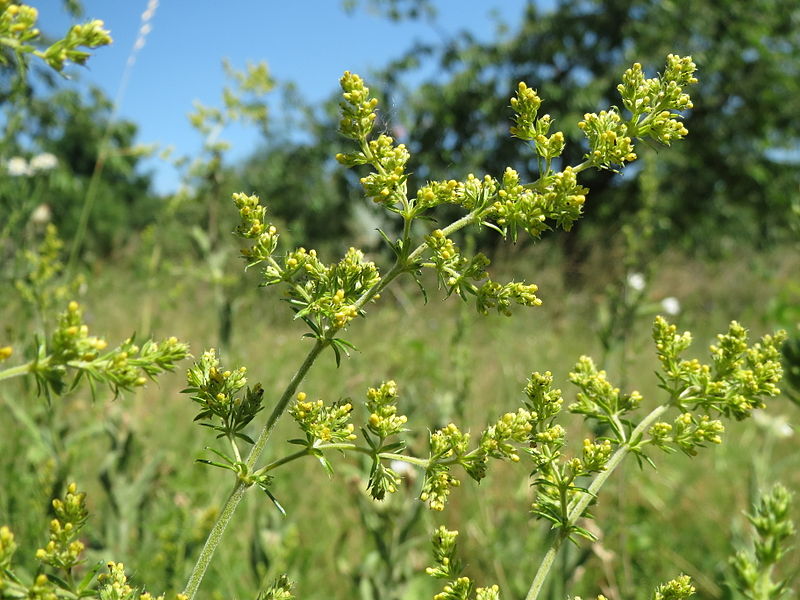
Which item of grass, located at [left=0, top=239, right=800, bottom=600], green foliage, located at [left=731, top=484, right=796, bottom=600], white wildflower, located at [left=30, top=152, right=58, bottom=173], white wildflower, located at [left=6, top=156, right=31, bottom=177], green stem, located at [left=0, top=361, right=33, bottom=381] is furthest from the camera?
white wildflower, located at [left=30, top=152, right=58, bottom=173]

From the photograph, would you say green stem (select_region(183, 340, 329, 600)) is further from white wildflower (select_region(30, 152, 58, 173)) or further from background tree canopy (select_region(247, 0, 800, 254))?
background tree canopy (select_region(247, 0, 800, 254))

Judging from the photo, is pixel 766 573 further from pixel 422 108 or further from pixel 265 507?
pixel 422 108

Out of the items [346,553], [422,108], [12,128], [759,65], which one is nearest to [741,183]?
[759,65]

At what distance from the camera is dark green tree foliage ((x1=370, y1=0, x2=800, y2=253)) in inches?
533

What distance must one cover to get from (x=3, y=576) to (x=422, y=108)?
13.5 meters

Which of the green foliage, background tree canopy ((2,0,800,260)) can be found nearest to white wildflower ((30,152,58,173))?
the green foliage

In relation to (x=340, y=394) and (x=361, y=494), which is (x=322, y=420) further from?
(x=340, y=394)

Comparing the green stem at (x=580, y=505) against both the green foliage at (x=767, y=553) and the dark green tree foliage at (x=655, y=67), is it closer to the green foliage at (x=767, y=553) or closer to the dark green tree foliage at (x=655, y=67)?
the green foliage at (x=767, y=553)

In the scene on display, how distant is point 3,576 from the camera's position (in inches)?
34.9

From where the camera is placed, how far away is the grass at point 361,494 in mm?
2885

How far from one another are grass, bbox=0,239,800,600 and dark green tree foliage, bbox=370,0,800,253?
7.91m

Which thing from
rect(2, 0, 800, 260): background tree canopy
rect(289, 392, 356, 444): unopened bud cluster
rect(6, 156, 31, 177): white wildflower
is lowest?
rect(289, 392, 356, 444): unopened bud cluster

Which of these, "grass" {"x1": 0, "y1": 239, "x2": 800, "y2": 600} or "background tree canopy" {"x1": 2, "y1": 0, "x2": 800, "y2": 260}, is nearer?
"grass" {"x1": 0, "y1": 239, "x2": 800, "y2": 600}

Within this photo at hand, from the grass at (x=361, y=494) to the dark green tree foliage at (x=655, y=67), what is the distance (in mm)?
7912
